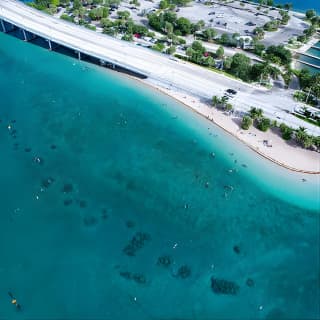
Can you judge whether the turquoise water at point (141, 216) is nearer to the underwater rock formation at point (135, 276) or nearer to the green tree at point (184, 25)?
the underwater rock formation at point (135, 276)

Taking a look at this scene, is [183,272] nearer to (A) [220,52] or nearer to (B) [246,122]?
(B) [246,122]

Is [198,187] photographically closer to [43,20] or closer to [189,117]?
[189,117]

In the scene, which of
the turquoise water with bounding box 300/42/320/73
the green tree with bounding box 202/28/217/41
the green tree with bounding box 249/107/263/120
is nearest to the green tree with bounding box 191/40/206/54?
the green tree with bounding box 202/28/217/41

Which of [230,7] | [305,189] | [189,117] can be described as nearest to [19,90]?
[189,117]

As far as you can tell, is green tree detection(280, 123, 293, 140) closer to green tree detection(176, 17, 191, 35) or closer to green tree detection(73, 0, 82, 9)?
green tree detection(176, 17, 191, 35)

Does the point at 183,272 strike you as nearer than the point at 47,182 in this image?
Yes

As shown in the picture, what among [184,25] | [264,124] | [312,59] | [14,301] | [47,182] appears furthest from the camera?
[184,25]

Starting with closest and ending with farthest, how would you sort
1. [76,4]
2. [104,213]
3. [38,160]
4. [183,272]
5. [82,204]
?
[183,272] < [104,213] < [82,204] < [38,160] < [76,4]

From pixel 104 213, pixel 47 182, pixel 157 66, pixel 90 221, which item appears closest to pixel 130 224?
pixel 104 213
